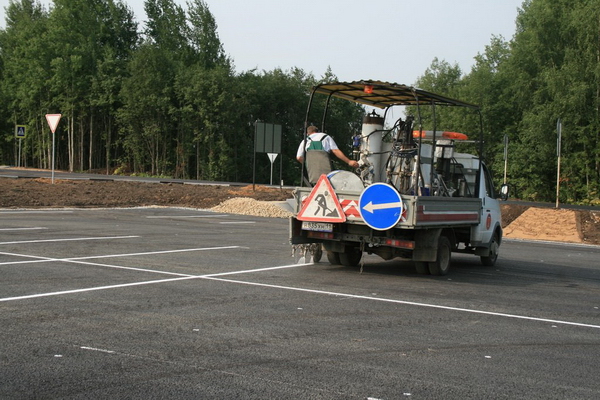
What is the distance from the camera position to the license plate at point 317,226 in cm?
1136

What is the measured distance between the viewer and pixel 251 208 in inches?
1077

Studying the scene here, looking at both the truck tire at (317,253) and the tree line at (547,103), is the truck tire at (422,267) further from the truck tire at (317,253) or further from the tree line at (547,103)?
the tree line at (547,103)

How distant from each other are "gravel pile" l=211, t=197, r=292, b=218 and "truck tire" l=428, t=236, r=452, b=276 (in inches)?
574

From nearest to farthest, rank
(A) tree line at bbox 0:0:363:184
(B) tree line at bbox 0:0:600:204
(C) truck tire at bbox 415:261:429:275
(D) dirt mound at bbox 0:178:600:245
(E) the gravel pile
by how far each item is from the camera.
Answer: (C) truck tire at bbox 415:261:429:275
(D) dirt mound at bbox 0:178:600:245
(E) the gravel pile
(B) tree line at bbox 0:0:600:204
(A) tree line at bbox 0:0:363:184

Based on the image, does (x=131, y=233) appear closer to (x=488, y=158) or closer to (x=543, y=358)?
(x=543, y=358)

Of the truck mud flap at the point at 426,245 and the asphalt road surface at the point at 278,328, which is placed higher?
the truck mud flap at the point at 426,245

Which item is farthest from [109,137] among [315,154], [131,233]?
[315,154]

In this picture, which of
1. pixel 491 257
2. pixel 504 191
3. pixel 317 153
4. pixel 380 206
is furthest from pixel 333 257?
pixel 504 191

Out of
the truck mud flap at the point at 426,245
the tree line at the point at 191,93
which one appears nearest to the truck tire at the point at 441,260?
the truck mud flap at the point at 426,245

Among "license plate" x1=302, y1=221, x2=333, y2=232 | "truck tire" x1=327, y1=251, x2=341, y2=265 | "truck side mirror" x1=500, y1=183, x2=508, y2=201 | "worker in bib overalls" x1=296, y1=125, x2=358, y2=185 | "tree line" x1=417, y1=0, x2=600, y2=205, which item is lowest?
"truck tire" x1=327, y1=251, x2=341, y2=265

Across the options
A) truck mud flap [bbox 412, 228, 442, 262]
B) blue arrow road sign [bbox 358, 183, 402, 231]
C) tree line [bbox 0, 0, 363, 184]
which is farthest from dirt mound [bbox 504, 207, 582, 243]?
tree line [bbox 0, 0, 363, 184]

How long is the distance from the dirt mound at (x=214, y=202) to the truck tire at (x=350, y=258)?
40.1ft

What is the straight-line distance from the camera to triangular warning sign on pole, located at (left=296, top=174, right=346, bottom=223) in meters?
11.1

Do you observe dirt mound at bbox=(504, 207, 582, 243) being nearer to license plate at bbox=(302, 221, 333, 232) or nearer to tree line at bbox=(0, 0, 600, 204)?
license plate at bbox=(302, 221, 333, 232)
